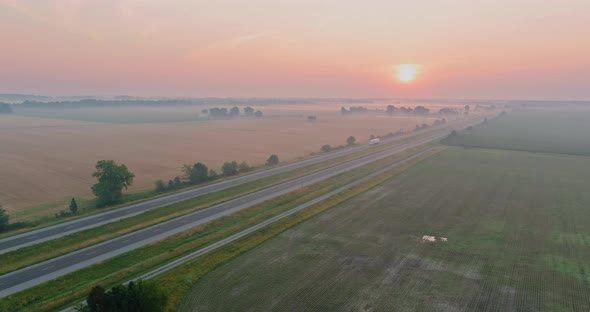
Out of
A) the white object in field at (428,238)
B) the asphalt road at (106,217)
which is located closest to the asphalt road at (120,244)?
the asphalt road at (106,217)

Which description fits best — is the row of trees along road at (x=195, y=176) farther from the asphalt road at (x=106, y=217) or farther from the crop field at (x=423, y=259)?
the crop field at (x=423, y=259)

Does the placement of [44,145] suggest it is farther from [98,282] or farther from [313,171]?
[98,282]

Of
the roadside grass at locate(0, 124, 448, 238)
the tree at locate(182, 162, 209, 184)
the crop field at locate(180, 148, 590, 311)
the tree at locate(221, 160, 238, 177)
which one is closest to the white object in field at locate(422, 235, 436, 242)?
the crop field at locate(180, 148, 590, 311)

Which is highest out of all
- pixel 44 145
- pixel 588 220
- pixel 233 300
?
pixel 44 145

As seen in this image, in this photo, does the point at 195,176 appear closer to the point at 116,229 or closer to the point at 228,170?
the point at 228,170

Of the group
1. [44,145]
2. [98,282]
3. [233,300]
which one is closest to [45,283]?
[98,282]

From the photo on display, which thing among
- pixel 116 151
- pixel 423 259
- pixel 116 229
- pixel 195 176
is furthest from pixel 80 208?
pixel 116 151
